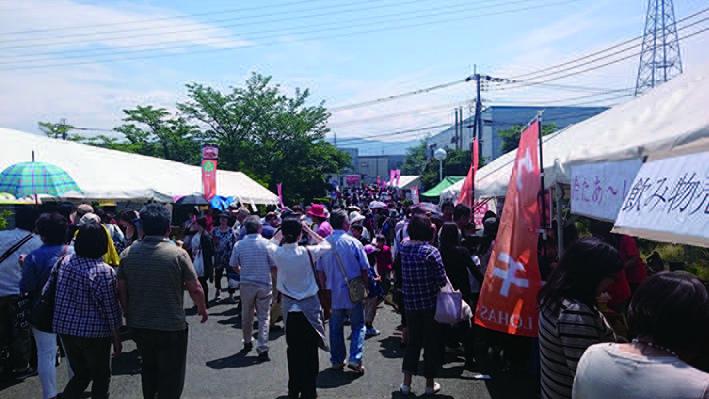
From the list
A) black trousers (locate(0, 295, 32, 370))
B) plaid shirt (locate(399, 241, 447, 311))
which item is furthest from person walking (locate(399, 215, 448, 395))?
black trousers (locate(0, 295, 32, 370))

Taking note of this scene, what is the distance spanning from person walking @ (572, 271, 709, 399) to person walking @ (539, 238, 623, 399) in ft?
2.89

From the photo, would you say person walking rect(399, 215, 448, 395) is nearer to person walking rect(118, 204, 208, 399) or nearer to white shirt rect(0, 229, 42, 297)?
person walking rect(118, 204, 208, 399)

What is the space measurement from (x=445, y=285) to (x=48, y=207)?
4777 mm

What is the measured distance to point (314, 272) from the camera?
6012mm

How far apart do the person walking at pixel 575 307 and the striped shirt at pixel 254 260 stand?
513 centimetres

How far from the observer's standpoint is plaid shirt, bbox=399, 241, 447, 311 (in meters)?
5.88

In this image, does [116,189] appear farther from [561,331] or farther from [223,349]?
[561,331]

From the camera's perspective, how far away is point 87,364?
15.3ft

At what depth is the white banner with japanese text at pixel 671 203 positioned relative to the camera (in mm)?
2551

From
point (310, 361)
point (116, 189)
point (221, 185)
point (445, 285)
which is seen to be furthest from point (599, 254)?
point (221, 185)

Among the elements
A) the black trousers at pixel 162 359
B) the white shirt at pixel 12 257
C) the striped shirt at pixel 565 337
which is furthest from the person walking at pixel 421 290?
the white shirt at pixel 12 257

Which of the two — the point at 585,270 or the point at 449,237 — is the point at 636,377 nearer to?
the point at 585,270

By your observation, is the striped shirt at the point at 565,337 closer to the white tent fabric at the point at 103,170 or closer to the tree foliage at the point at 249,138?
the white tent fabric at the point at 103,170

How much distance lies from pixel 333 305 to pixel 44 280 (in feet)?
10.0
